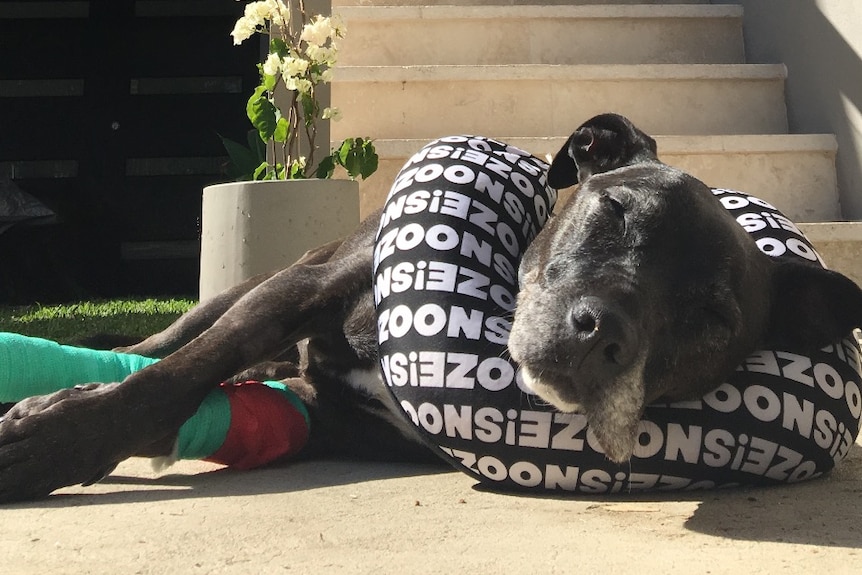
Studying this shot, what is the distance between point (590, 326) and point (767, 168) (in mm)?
3772

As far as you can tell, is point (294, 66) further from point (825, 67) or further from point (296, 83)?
point (825, 67)

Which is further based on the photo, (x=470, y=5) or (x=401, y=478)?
(x=470, y=5)

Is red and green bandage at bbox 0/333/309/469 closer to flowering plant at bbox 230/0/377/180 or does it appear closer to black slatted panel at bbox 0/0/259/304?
flowering plant at bbox 230/0/377/180

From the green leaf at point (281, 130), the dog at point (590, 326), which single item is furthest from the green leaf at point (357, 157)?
the dog at point (590, 326)

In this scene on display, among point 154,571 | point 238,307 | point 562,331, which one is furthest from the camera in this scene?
point 238,307

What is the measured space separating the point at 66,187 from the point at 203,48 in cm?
175

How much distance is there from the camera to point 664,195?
7.69 ft

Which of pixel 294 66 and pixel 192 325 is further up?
pixel 294 66

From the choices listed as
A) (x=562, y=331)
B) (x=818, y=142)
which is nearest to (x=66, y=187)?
(x=818, y=142)

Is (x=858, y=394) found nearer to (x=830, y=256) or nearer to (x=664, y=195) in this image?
(x=664, y=195)

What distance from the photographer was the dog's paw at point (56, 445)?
215 cm

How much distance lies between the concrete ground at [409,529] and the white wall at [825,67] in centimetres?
311

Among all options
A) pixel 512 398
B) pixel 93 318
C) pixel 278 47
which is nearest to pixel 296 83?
pixel 278 47

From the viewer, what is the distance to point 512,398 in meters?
2.34
